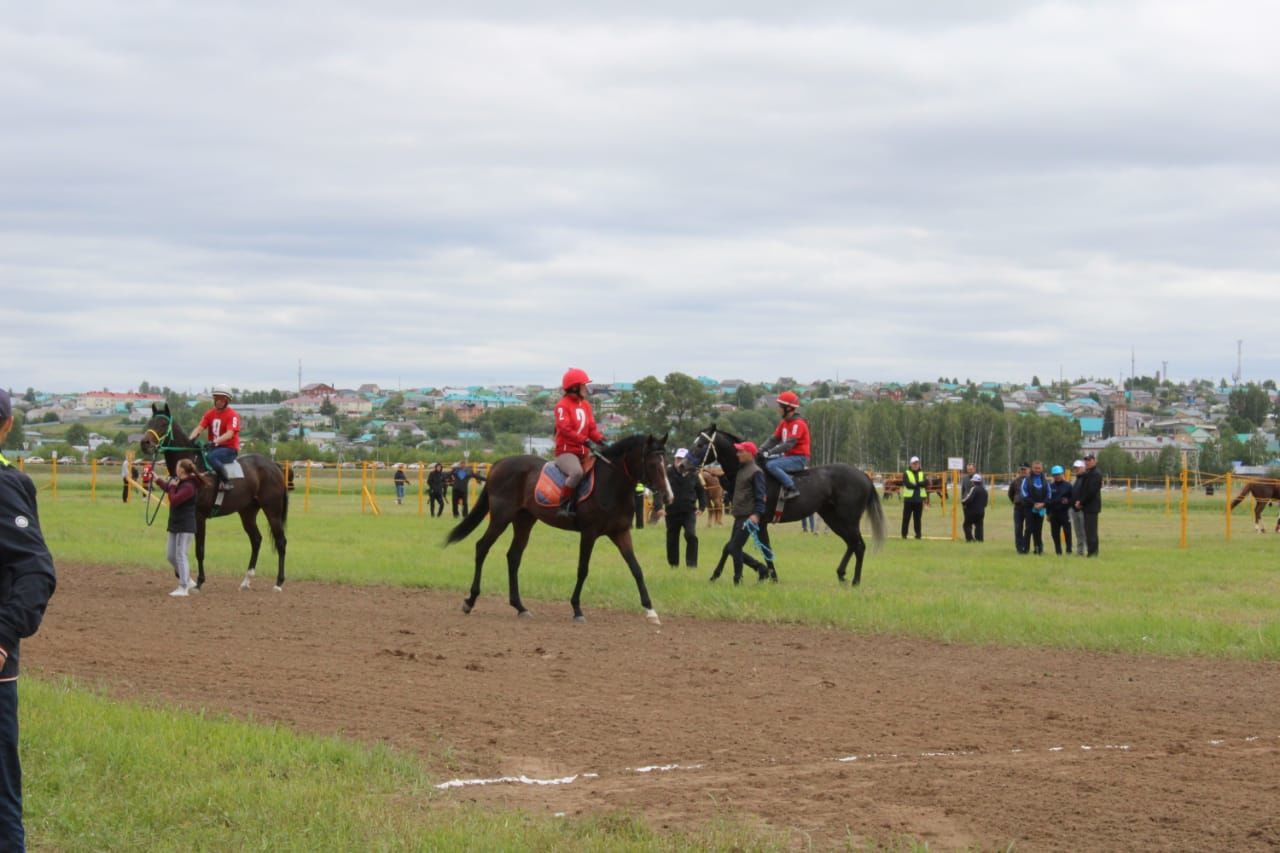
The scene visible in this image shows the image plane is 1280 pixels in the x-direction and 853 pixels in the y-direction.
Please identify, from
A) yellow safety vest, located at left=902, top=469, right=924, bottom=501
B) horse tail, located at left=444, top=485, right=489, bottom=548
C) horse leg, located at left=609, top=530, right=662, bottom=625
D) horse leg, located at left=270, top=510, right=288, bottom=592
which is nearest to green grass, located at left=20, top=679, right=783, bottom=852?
horse leg, located at left=609, top=530, right=662, bottom=625

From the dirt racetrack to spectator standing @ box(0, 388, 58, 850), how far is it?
255 cm

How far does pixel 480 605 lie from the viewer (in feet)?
58.6

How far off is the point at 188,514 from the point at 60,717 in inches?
376

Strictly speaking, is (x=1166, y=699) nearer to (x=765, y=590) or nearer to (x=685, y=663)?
(x=685, y=663)

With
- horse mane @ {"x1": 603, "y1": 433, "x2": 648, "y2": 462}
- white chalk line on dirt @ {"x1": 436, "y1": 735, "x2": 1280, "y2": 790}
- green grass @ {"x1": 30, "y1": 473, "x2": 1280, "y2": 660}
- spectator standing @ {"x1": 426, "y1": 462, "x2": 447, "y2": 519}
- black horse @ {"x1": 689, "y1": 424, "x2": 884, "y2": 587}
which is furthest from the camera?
spectator standing @ {"x1": 426, "y1": 462, "x2": 447, "y2": 519}

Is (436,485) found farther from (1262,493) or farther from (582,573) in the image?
(582,573)

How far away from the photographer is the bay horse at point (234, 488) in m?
18.2

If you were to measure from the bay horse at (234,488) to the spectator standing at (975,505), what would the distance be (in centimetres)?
1745

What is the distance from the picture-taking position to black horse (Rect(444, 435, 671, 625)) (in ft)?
51.9

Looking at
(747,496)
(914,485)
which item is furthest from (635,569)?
(914,485)

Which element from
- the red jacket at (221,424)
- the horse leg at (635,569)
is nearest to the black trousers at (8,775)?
the horse leg at (635,569)

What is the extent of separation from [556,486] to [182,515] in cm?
530

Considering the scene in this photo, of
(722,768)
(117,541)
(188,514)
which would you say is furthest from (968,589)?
(117,541)

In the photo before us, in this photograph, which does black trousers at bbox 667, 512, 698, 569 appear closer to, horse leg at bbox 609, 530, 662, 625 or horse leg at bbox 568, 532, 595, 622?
horse leg at bbox 609, 530, 662, 625
